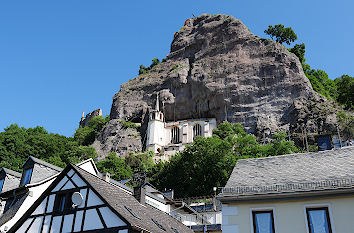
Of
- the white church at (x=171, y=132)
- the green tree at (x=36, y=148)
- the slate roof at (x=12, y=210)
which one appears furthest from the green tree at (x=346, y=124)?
the slate roof at (x=12, y=210)

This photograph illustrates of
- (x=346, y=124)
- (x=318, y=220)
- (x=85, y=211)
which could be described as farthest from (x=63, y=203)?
(x=346, y=124)

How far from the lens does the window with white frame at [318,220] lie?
13234mm

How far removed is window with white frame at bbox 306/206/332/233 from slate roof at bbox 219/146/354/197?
28.2 inches

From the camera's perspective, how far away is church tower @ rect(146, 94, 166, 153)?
277ft

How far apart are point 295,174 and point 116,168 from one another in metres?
55.6

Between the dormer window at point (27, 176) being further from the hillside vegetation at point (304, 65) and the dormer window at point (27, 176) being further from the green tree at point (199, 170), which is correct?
the hillside vegetation at point (304, 65)

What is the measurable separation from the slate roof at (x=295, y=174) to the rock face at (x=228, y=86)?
5442cm

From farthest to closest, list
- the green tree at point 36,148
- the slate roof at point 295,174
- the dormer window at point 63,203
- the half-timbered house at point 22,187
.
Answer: the green tree at point 36,148
the half-timbered house at point 22,187
the dormer window at point 63,203
the slate roof at point 295,174

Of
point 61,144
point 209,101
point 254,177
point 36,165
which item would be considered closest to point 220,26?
point 209,101

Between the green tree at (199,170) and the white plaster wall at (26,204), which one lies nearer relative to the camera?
the white plaster wall at (26,204)

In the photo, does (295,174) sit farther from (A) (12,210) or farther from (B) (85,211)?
(A) (12,210)

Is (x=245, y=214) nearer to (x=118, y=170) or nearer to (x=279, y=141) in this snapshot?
(x=279, y=141)

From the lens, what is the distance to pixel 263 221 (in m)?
13.9

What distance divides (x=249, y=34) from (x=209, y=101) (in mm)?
19402
